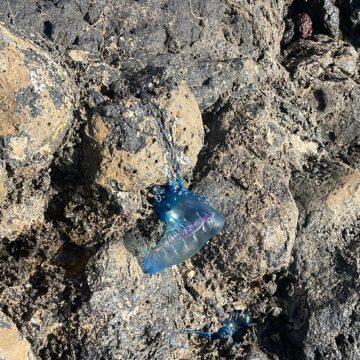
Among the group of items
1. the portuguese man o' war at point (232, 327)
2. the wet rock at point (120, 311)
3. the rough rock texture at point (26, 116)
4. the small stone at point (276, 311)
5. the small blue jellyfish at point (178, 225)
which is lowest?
the portuguese man o' war at point (232, 327)

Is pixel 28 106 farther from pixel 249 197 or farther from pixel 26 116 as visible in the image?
pixel 249 197

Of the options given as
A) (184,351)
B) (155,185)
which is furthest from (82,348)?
(155,185)

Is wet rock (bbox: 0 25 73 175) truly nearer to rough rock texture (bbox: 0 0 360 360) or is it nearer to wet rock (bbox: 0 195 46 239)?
rough rock texture (bbox: 0 0 360 360)

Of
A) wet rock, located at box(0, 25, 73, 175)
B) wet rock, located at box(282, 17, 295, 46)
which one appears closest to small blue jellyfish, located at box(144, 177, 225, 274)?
wet rock, located at box(0, 25, 73, 175)

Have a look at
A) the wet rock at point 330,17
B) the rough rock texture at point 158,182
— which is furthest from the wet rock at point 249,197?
the wet rock at point 330,17

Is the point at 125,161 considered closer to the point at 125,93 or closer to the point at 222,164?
the point at 125,93

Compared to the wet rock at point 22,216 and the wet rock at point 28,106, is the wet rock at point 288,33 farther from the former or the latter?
the wet rock at point 22,216
